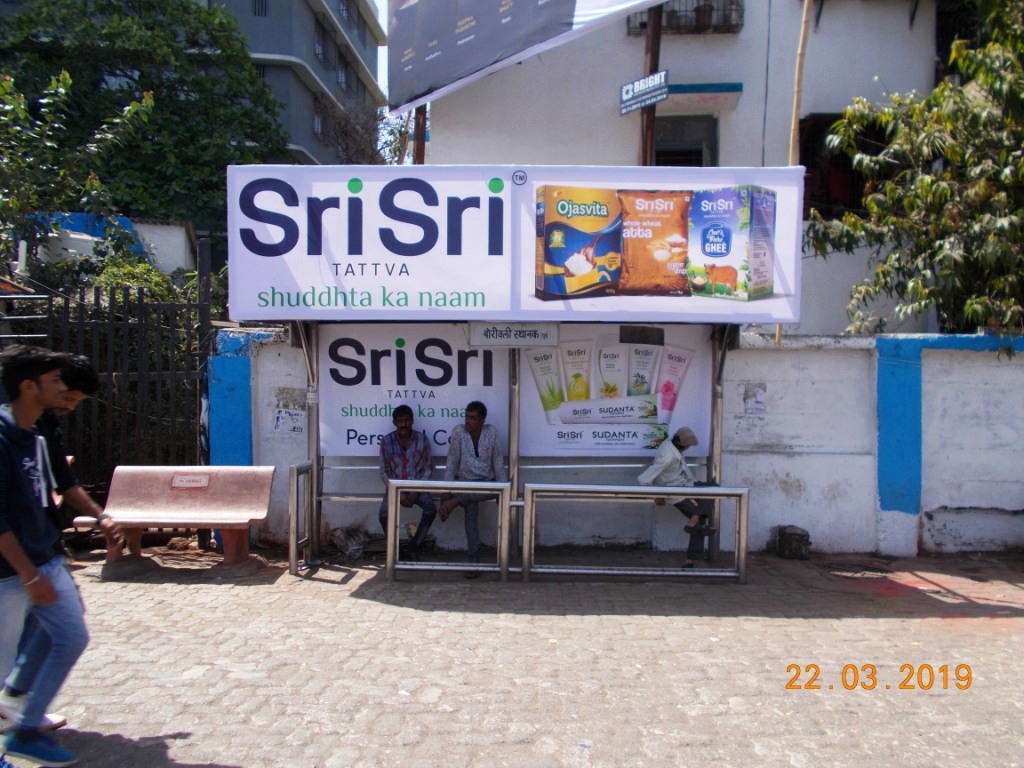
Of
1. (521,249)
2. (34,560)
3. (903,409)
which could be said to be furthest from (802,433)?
(34,560)

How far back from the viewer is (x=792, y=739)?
4.06 metres

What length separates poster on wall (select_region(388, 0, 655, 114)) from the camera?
955 centimetres

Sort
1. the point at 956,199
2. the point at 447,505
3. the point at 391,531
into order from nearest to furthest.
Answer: the point at 391,531 < the point at 447,505 < the point at 956,199

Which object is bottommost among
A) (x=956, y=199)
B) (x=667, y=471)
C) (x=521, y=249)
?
(x=667, y=471)

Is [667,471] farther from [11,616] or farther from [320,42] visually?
[320,42]

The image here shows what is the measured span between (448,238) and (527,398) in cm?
175

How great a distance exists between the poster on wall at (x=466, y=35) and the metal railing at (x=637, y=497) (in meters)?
5.48

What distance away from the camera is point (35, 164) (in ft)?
32.1

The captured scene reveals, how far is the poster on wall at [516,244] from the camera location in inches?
257

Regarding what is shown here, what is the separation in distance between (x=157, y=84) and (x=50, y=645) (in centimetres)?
1613

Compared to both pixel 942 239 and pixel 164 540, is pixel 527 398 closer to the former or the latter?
pixel 164 540

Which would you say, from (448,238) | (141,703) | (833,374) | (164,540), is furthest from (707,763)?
(164,540)

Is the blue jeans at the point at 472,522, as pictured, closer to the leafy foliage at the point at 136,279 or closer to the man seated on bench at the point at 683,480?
the man seated on bench at the point at 683,480

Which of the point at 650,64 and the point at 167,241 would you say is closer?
the point at 650,64
